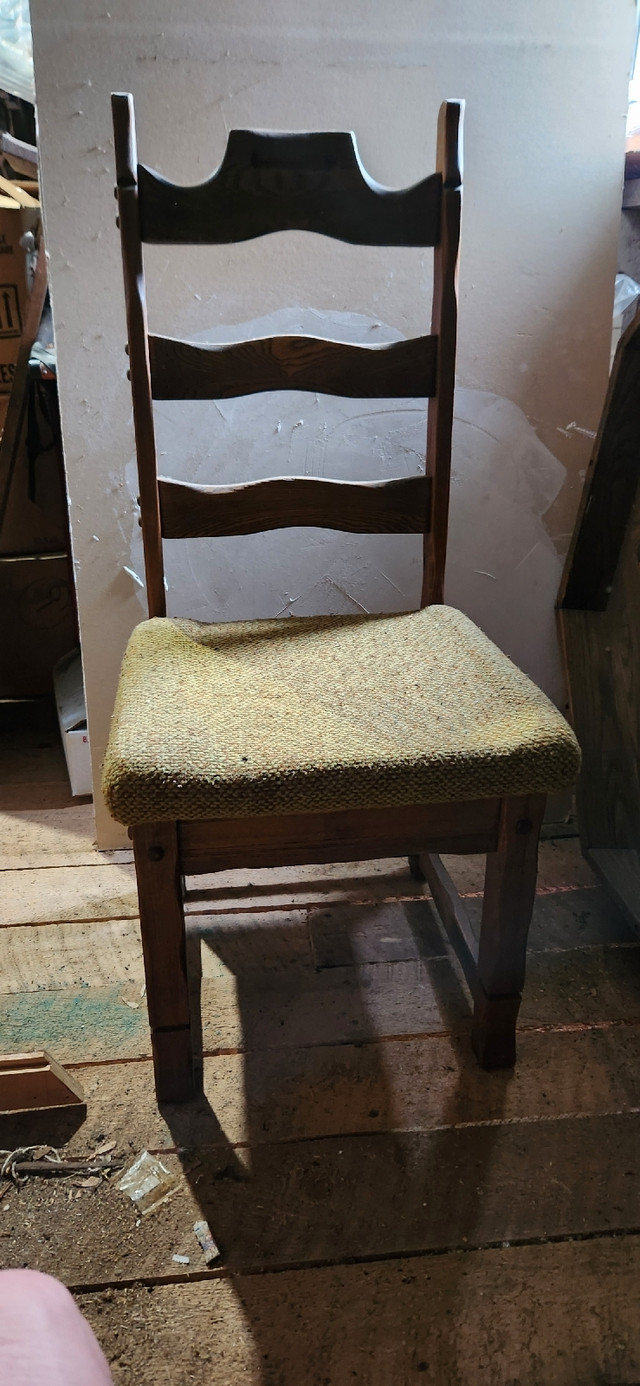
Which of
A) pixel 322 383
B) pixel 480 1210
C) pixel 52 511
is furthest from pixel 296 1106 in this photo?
pixel 52 511

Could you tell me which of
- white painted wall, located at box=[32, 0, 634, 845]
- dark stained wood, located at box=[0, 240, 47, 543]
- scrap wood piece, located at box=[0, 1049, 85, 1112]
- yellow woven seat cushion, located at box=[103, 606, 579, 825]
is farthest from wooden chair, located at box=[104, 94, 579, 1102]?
dark stained wood, located at box=[0, 240, 47, 543]

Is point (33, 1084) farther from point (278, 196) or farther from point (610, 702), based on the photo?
point (278, 196)

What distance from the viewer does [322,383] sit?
1110 mm

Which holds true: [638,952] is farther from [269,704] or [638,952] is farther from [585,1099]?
[269,704]

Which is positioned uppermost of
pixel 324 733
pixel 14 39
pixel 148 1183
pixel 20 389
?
pixel 14 39

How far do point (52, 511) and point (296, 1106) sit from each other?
1.31 metres

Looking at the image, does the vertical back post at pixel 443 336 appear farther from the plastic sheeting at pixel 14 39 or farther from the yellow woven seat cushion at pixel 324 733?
the plastic sheeting at pixel 14 39

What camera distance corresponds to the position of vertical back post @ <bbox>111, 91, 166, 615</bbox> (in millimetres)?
978

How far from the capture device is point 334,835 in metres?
0.88

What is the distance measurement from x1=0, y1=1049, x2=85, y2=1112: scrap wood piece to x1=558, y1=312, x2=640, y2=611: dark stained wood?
963 millimetres

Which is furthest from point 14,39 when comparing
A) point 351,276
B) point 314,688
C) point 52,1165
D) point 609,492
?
point 52,1165

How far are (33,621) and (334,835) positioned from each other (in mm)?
1246

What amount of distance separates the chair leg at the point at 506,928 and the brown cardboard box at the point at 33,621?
125 cm

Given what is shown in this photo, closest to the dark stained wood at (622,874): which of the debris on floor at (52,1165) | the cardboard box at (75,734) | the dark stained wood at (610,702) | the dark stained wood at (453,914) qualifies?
the dark stained wood at (610,702)
